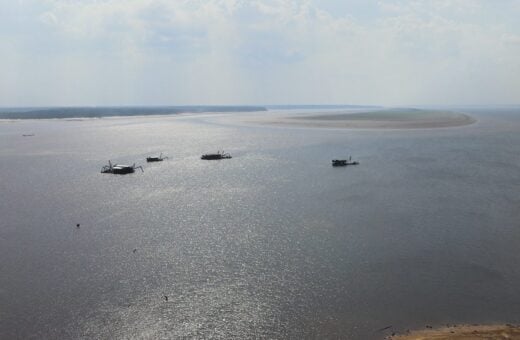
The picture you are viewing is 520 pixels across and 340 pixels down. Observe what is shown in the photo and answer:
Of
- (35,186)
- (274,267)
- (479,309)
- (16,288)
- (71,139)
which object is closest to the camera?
(479,309)

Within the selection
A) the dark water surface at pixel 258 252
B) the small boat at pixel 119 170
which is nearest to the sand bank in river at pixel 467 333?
the dark water surface at pixel 258 252

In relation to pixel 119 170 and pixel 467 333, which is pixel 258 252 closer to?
pixel 467 333

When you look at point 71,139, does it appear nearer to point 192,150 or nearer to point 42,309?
point 192,150

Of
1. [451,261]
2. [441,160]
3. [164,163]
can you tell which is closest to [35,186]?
[164,163]

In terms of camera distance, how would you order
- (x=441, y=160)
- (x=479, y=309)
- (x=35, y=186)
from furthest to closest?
(x=441, y=160) < (x=35, y=186) < (x=479, y=309)

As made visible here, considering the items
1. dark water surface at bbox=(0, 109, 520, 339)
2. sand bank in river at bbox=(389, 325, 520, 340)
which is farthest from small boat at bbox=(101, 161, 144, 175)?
sand bank in river at bbox=(389, 325, 520, 340)

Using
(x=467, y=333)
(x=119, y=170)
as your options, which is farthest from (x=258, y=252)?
(x=119, y=170)

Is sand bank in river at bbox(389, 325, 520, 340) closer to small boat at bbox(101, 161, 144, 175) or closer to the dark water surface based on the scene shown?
the dark water surface
